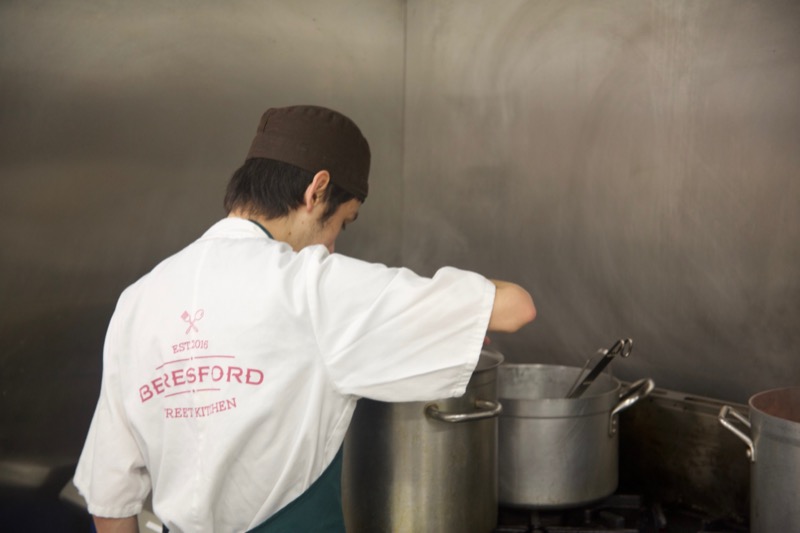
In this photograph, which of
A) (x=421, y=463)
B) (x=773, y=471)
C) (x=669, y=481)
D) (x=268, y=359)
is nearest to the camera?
(x=268, y=359)

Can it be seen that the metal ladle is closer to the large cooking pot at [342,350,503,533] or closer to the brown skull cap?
the large cooking pot at [342,350,503,533]

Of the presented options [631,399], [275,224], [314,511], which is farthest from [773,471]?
[275,224]

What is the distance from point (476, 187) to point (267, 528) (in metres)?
1.03

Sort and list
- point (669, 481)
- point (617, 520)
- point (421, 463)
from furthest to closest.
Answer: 1. point (669, 481)
2. point (617, 520)
3. point (421, 463)

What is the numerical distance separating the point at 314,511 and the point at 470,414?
234 millimetres

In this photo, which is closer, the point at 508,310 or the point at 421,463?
the point at 508,310

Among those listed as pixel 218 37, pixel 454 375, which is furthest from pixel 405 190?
pixel 454 375

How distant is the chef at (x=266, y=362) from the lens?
82 centimetres

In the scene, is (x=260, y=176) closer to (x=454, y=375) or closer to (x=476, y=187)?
(x=454, y=375)

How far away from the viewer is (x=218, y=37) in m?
1.58

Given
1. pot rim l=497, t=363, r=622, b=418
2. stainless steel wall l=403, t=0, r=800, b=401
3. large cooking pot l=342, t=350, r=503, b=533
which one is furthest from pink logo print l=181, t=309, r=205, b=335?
stainless steel wall l=403, t=0, r=800, b=401

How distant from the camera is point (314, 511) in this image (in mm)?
899

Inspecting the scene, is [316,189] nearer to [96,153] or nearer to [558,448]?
[558,448]

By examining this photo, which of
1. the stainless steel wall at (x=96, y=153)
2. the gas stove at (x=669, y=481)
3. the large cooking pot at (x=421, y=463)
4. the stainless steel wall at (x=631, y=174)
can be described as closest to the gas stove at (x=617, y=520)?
the gas stove at (x=669, y=481)
